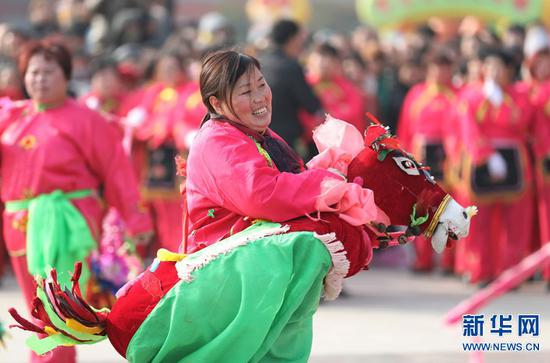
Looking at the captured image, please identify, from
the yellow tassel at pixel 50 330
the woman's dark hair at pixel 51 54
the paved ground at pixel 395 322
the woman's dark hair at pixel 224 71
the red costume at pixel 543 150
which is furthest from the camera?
the red costume at pixel 543 150

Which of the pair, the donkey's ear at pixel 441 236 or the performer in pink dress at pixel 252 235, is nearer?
the performer in pink dress at pixel 252 235

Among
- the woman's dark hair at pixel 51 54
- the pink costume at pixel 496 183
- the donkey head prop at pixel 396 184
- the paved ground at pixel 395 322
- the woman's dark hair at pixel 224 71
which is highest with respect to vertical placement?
the woman's dark hair at pixel 51 54

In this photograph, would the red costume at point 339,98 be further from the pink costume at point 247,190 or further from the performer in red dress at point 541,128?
the pink costume at point 247,190

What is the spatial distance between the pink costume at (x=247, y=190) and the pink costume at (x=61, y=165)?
6.06 ft

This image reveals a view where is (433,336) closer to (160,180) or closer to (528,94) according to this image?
(528,94)

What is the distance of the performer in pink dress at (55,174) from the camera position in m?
6.57

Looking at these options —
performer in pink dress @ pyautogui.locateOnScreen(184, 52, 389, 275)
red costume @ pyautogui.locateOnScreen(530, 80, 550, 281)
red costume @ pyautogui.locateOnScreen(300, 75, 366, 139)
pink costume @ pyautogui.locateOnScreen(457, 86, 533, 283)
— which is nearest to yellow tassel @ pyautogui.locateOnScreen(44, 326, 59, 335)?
performer in pink dress @ pyautogui.locateOnScreen(184, 52, 389, 275)

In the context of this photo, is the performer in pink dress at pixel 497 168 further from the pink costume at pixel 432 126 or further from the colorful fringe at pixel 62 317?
the colorful fringe at pixel 62 317

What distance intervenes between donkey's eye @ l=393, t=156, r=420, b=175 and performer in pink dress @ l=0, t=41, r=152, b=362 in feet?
7.15

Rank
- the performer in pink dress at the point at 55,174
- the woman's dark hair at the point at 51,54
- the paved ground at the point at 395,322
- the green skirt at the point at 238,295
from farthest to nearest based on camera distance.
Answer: the paved ground at the point at 395,322, the woman's dark hair at the point at 51,54, the performer in pink dress at the point at 55,174, the green skirt at the point at 238,295

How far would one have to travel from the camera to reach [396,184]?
4969 millimetres

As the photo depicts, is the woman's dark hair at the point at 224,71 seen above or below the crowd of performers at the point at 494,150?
above

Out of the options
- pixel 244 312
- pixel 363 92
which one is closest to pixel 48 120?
pixel 244 312

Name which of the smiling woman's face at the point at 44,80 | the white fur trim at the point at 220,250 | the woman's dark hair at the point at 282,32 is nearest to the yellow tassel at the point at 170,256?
the white fur trim at the point at 220,250
